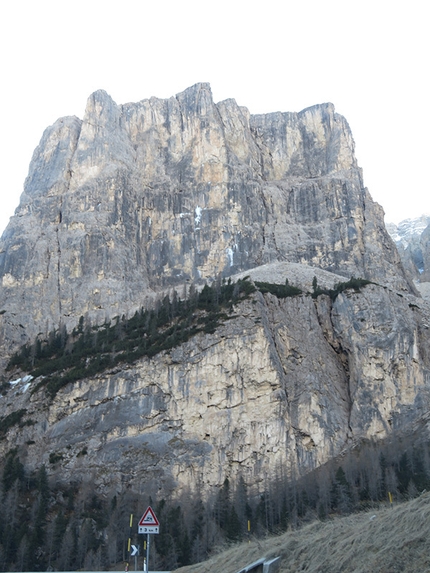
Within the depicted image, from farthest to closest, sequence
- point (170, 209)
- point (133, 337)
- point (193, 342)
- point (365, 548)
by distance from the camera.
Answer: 1. point (170, 209)
2. point (133, 337)
3. point (193, 342)
4. point (365, 548)

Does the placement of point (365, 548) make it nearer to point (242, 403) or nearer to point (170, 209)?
point (242, 403)

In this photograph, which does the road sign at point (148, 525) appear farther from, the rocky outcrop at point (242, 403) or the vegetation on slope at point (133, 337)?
the vegetation on slope at point (133, 337)

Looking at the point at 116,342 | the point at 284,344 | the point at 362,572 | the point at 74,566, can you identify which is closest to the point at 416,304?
the point at 284,344

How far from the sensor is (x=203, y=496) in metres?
66.2

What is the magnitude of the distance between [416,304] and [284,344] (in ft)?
91.2

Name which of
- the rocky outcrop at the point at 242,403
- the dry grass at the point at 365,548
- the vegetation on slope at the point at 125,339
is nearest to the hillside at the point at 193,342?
the rocky outcrop at the point at 242,403

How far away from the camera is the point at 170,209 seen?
13425cm

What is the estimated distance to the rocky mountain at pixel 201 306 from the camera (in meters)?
71.2

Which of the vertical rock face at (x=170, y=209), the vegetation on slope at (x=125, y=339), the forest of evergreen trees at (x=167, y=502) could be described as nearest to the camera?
the forest of evergreen trees at (x=167, y=502)

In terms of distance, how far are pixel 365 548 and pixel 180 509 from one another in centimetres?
4572

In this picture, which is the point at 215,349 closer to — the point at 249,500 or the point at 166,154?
the point at 249,500

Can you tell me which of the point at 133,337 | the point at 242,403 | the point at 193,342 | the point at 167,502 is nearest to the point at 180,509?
the point at 167,502

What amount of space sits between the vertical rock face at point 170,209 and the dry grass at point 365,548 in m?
91.9

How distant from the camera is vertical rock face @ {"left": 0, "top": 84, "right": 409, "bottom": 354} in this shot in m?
118
